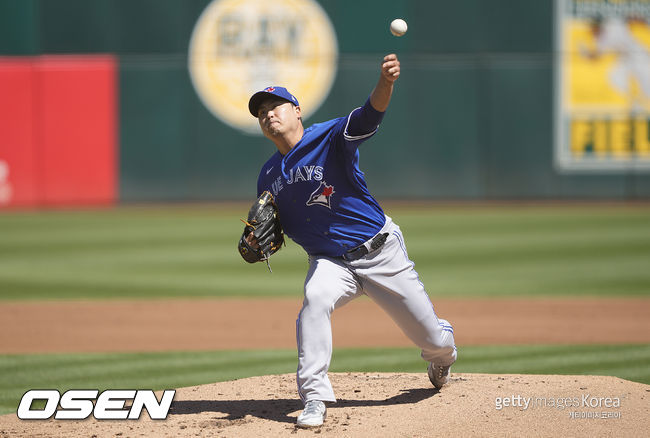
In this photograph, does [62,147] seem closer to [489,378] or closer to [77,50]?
[77,50]

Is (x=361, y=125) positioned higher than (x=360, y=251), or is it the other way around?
(x=361, y=125)

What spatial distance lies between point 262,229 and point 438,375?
4.28 feet

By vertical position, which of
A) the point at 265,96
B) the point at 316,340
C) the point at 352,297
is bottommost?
the point at 316,340

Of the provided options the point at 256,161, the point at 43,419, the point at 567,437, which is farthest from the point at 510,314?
the point at 256,161

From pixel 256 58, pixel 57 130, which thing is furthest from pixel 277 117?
pixel 57 130

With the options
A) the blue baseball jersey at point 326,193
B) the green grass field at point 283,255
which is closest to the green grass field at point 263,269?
the green grass field at point 283,255

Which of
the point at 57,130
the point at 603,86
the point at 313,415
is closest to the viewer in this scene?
the point at 313,415

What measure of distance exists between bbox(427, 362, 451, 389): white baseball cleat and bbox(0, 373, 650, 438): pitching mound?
0.15 feet

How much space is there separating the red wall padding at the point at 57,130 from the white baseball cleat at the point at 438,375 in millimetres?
14941

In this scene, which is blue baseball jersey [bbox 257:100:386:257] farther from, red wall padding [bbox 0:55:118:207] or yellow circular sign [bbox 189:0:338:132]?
red wall padding [bbox 0:55:118:207]

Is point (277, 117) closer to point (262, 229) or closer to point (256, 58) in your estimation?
point (262, 229)

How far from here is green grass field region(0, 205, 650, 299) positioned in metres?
10.2

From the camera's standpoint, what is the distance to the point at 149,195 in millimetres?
18844

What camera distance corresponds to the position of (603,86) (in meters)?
18.6
